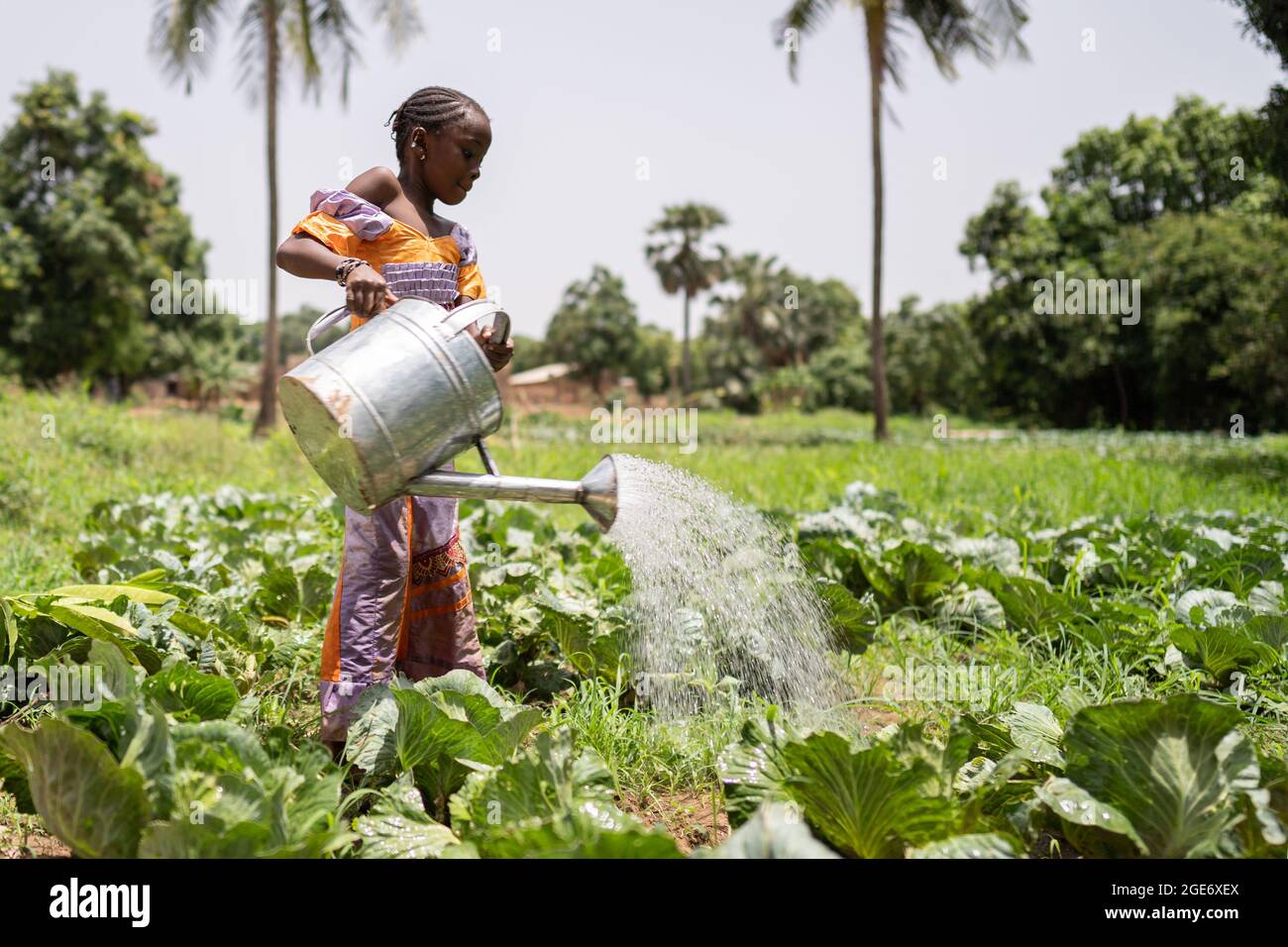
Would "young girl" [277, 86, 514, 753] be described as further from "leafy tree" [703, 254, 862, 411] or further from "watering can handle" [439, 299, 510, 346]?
"leafy tree" [703, 254, 862, 411]

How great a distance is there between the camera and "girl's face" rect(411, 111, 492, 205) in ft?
6.01

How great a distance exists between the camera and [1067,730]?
4.49 feet

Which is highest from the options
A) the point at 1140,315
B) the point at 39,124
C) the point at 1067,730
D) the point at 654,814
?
the point at 39,124

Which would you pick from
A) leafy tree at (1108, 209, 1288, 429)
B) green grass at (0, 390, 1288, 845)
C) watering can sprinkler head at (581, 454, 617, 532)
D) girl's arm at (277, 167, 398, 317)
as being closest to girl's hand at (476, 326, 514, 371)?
girl's arm at (277, 167, 398, 317)

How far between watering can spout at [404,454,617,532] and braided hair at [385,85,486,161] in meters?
0.75

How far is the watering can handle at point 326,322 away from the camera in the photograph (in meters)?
1.69

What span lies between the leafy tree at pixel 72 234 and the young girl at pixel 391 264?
69.8ft

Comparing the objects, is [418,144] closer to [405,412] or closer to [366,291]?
[366,291]

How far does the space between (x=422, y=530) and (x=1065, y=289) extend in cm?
2591

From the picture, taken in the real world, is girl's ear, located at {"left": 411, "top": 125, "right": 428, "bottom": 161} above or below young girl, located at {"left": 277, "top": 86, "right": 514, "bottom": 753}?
above

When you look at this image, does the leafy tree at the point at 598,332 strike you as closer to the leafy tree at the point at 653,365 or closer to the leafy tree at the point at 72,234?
the leafy tree at the point at 653,365

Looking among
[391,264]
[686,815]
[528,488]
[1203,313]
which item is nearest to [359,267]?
[391,264]
